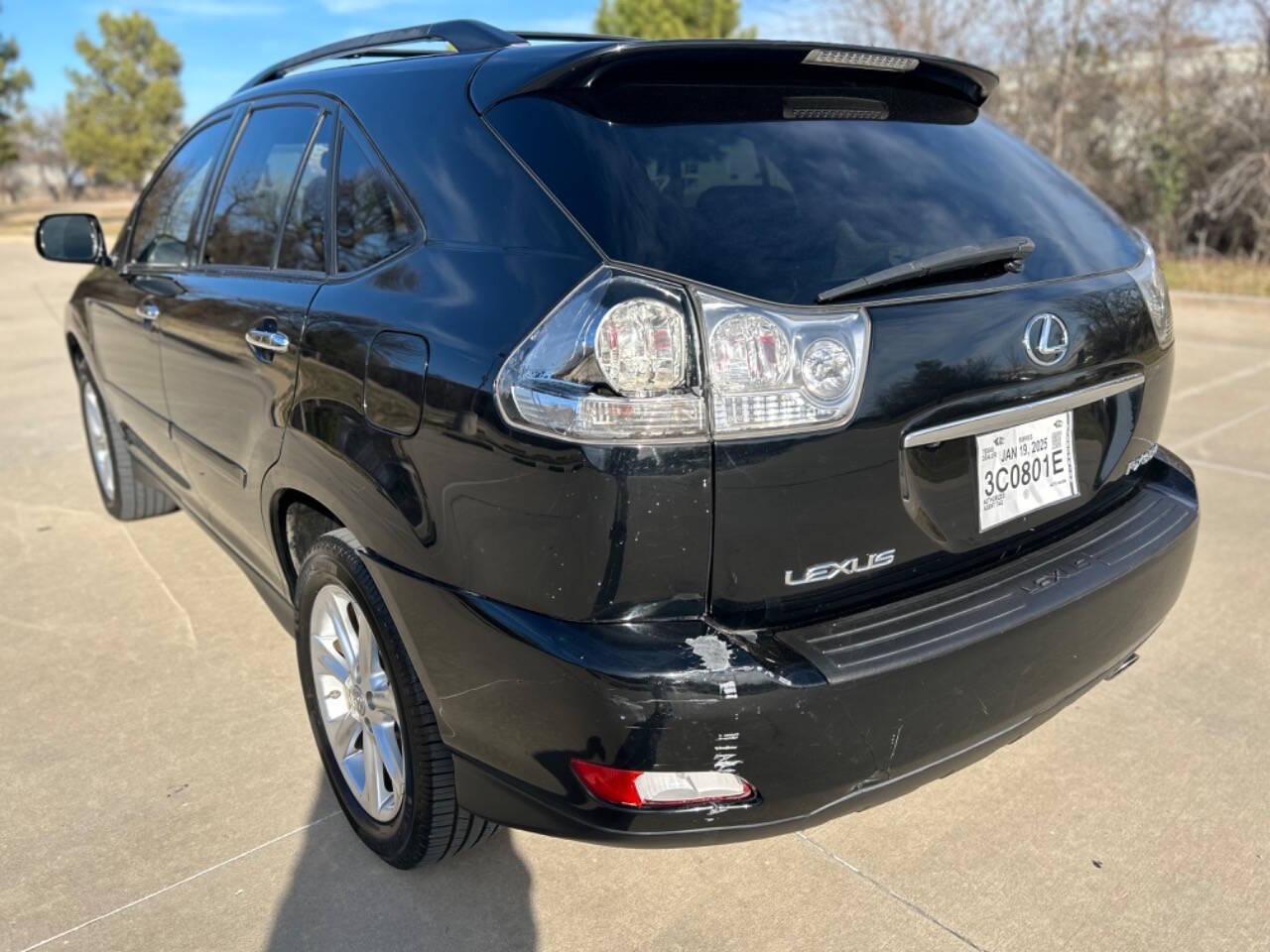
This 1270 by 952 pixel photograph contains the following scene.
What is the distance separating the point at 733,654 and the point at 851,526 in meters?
0.32

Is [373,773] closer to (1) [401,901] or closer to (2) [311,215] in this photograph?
(1) [401,901]

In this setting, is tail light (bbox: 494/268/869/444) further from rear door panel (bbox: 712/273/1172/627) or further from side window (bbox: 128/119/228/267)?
side window (bbox: 128/119/228/267)

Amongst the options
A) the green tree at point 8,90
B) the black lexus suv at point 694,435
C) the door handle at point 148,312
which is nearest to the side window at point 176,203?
the door handle at point 148,312

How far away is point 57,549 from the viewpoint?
4.50 m

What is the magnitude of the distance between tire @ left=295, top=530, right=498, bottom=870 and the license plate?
1.19m

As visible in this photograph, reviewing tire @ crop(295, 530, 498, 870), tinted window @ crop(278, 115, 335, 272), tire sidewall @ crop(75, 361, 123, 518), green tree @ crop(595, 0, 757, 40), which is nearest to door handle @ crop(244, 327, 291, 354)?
tinted window @ crop(278, 115, 335, 272)

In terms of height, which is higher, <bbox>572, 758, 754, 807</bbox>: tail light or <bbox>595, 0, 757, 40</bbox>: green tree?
<bbox>595, 0, 757, 40</bbox>: green tree

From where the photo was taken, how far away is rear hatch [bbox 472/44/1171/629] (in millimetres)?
1803

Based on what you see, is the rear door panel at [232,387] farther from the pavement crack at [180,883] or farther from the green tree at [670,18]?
the green tree at [670,18]

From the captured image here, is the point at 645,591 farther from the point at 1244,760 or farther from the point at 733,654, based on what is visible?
the point at 1244,760

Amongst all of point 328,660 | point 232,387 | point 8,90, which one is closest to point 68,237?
point 232,387

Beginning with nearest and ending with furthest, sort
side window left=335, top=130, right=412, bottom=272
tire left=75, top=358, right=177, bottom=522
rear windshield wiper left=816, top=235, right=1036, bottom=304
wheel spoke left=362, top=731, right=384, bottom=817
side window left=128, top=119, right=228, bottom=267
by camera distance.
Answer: rear windshield wiper left=816, top=235, right=1036, bottom=304 → side window left=335, top=130, right=412, bottom=272 → wheel spoke left=362, top=731, right=384, bottom=817 → side window left=128, top=119, right=228, bottom=267 → tire left=75, top=358, right=177, bottom=522

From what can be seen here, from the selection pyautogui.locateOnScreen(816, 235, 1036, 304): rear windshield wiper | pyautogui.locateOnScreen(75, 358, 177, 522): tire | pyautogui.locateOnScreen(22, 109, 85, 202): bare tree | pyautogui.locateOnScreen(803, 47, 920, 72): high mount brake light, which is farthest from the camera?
pyautogui.locateOnScreen(22, 109, 85, 202): bare tree

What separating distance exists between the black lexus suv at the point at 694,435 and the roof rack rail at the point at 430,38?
0.05 ft
